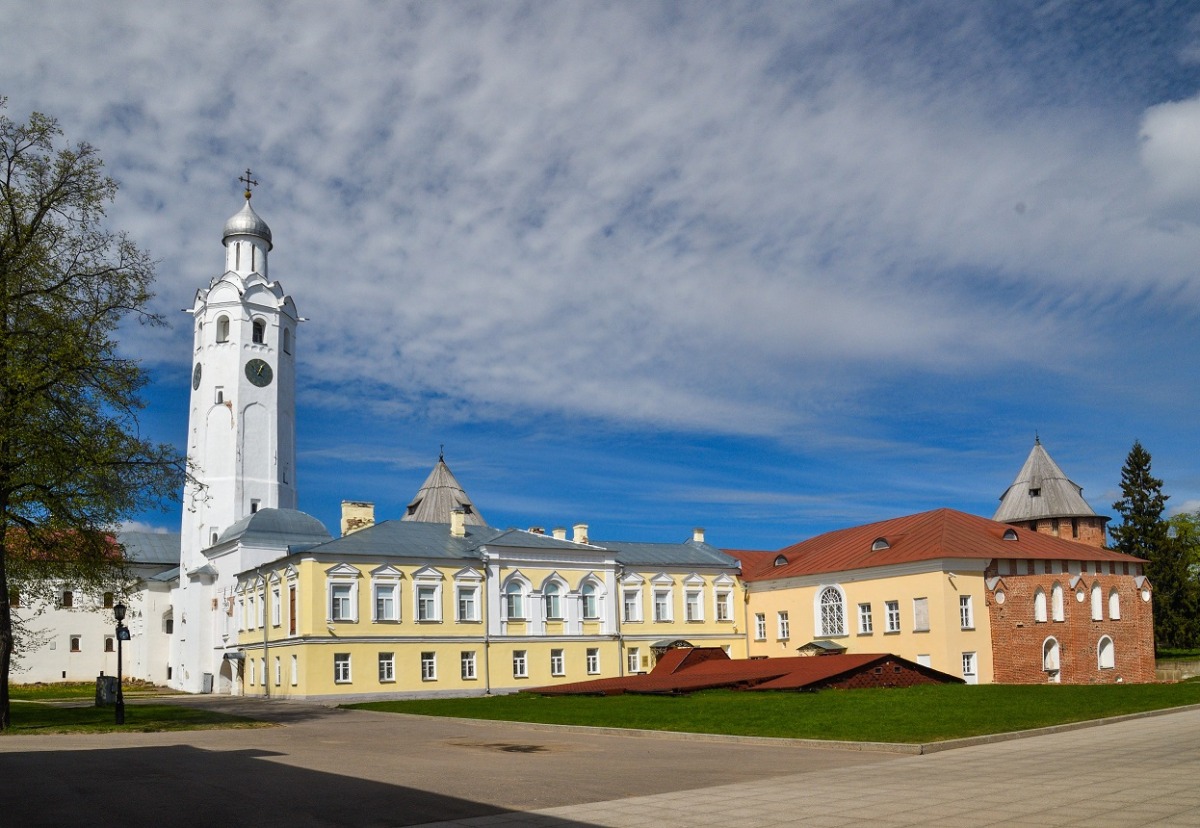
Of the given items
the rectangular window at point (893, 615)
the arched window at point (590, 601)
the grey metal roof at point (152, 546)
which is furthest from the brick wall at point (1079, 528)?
the grey metal roof at point (152, 546)

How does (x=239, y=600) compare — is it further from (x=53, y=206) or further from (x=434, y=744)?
(x=434, y=744)

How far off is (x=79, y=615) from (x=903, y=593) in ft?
165

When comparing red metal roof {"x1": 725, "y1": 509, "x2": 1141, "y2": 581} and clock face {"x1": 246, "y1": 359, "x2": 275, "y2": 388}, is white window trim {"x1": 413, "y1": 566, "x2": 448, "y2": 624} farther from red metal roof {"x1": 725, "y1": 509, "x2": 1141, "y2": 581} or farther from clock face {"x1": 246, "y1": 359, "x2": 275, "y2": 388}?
clock face {"x1": 246, "y1": 359, "x2": 275, "y2": 388}

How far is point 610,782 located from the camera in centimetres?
1401

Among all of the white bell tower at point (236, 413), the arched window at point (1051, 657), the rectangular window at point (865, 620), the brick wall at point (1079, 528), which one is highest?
the white bell tower at point (236, 413)

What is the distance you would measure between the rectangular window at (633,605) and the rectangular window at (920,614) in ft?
46.0

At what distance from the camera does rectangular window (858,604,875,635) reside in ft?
161

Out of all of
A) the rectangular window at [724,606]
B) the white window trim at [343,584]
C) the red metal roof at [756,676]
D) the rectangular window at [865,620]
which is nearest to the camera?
the red metal roof at [756,676]

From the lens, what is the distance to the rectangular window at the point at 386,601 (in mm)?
46125

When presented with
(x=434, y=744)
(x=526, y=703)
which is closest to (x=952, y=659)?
(x=526, y=703)

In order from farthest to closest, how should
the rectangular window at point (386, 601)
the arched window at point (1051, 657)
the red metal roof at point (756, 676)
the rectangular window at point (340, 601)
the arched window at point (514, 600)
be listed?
1. the arched window at point (514, 600)
2. the arched window at point (1051, 657)
3. the rectangular window at point (386, 601)
4. the rectangular window at point (340, 601)
5. the red metal roof at point (756, 676)

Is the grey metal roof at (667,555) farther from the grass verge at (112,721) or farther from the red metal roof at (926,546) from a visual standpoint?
the grass verge at (112,721)

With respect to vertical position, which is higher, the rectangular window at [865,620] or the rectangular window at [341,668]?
the rectangular window at [865,620]

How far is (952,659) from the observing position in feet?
148
